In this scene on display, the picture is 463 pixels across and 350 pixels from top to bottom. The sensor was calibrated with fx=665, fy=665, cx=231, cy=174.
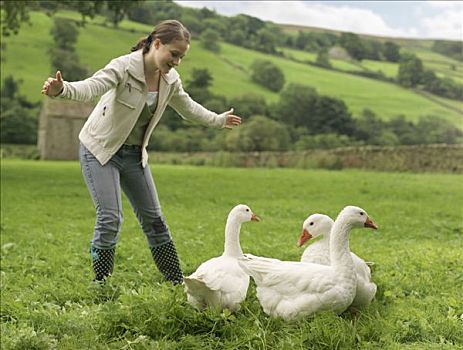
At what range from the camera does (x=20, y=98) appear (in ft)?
215

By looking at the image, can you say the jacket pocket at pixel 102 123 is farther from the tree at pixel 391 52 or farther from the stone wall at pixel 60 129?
the tree at pixel 391 52

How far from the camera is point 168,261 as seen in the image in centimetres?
699

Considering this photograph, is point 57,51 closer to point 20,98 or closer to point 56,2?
point 20,98

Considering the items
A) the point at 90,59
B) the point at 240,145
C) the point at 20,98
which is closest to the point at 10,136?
the point at 20,98

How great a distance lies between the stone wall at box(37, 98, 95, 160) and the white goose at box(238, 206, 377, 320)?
46.3 m

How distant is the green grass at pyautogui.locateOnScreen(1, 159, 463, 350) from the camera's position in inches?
187

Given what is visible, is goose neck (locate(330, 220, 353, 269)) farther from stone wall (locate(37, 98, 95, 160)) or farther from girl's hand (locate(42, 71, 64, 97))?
stone wall (locate(37, 98, 95, 160))

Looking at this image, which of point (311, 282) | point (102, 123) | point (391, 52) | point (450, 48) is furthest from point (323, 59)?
point (311, 282)

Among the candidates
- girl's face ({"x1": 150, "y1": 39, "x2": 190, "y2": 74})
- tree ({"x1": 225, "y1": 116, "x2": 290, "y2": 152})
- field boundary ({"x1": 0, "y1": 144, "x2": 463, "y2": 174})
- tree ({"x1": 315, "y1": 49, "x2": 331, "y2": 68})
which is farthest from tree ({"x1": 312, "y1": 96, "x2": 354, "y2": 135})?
girl's face ({"x1": 150, "y1": 39, "x2": 190, "y2": 74})

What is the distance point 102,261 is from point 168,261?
74 cm

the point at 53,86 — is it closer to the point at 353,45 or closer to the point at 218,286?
the point at 218,286

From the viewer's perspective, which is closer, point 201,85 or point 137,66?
point 137,66

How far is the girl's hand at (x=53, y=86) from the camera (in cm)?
536

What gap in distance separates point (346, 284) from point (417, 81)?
6678cm
